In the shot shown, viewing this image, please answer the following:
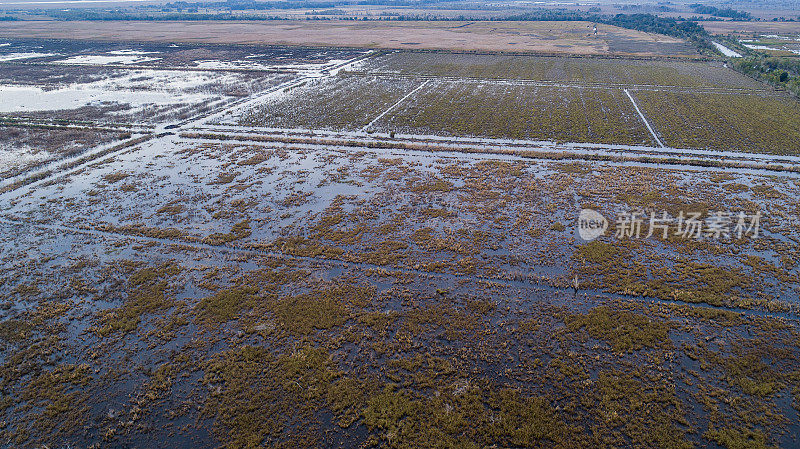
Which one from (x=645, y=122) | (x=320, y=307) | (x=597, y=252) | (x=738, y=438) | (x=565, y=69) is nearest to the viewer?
(x=738, y=438)

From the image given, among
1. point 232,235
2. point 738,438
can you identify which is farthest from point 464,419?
point 232,235

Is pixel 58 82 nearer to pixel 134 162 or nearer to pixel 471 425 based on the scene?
pixel 134 162

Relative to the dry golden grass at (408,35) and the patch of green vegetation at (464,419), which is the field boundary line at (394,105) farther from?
the dry golden grass at (408,35)

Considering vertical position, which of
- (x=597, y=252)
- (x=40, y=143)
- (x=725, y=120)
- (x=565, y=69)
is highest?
(x=565, y=69)

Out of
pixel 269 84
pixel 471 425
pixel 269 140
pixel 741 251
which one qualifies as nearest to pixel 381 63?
pixel 269 84

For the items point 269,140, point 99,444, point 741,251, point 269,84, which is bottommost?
point 99,444

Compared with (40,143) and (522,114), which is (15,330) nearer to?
(40,143)

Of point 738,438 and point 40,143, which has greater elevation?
point 40,143
